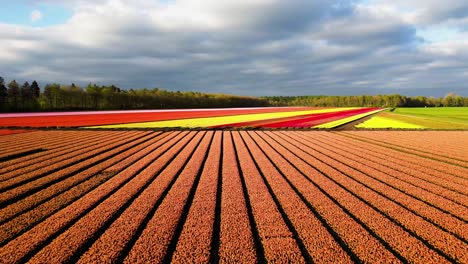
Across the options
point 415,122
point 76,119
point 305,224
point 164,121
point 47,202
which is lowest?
point 415,122

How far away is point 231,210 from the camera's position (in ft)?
23.4

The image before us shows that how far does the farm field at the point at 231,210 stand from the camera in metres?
5.23

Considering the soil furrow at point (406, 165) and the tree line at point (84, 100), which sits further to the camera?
the tree line at point (84, 100)

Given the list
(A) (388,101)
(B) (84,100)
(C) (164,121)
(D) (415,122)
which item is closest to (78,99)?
(B) (84,100)

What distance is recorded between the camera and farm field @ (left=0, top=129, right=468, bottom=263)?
523 cm

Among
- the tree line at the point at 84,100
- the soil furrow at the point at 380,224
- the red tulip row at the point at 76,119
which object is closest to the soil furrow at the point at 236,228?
the soil furrow at the point at 380,224

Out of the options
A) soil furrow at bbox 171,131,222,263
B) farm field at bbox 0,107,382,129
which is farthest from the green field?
soil furrow at bbox 171,131,222,263

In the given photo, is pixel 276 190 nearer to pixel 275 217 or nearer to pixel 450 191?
pixel 275 217

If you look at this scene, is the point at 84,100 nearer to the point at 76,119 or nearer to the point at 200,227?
the point at 76,119

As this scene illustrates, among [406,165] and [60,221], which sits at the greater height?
[60,221]

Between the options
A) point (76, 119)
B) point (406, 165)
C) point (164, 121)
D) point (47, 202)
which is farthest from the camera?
point (76, 119)

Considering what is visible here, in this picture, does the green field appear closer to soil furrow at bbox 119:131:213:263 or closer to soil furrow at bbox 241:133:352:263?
soil furrow at bbox 241:133:352:263

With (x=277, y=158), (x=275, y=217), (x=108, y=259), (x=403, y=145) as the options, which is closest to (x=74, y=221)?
(x=108, y=259)

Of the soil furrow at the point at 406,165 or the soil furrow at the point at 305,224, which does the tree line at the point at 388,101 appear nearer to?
the soil furrow at the point at 406,165
